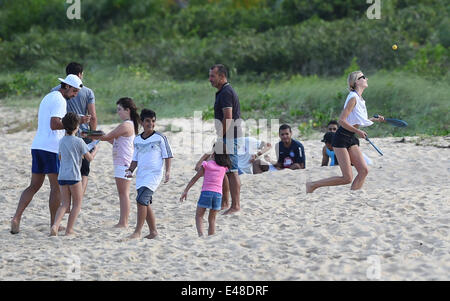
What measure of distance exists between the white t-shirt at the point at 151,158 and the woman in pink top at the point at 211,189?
0.31m

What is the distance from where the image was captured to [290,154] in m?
10.0

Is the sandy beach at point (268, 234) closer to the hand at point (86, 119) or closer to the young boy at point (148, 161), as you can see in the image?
the young boy at point (148, 161)

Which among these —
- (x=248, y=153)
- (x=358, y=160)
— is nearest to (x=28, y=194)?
(x=358, y=160)

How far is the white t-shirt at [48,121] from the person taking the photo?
23.5 ft

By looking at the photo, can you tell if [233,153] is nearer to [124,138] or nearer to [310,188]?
[124,138]

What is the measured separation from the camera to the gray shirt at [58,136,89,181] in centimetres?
703

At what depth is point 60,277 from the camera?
578cm

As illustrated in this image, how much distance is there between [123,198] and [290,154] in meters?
3.10

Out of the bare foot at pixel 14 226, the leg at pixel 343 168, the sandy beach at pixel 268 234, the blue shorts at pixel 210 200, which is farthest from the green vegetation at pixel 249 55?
the bare foot at pixel 14 226

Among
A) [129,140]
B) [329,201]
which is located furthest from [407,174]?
[129,140]

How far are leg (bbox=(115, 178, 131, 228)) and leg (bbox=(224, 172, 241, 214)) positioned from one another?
103cm

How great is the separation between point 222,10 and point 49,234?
59.3ft

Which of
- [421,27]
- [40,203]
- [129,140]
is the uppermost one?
[421,27]

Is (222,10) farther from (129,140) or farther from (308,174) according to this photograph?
(129,140)
